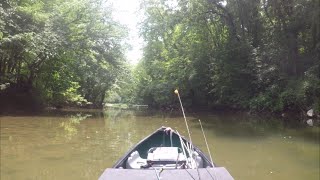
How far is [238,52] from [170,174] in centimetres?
2430

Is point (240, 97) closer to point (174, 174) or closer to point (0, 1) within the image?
point (0, 1)

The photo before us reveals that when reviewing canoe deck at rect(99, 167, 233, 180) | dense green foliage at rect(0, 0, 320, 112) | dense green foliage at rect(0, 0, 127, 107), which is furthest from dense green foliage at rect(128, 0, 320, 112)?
canoe deck at rect(99, 167, 233, 180)

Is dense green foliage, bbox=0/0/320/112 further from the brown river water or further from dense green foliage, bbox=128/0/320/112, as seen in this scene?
the brown river water

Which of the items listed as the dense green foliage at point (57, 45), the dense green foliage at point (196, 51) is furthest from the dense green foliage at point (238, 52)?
the dense green foliage at point (57, 45)

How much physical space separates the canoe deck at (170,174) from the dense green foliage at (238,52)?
17.1m

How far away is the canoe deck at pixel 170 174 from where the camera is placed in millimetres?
4500

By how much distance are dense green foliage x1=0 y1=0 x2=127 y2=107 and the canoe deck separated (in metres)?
15.1

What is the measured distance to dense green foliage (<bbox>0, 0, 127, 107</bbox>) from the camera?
19.5m

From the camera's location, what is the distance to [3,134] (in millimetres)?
12102

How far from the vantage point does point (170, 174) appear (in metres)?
4.59

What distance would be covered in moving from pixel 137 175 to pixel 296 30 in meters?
21.7

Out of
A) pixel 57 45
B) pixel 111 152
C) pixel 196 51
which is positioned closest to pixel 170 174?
pixel 111 152

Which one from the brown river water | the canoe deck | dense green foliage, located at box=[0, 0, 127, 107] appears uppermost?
dense green foliage, located at box=[0, 0, 127, 107]

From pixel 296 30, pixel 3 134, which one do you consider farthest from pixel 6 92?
pixel 296 30
